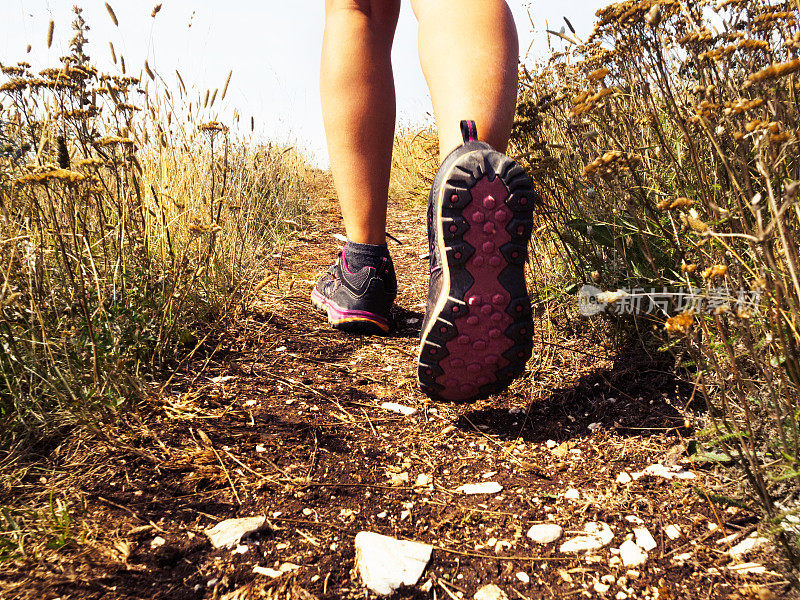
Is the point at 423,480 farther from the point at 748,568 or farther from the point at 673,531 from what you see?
the point at 748,568

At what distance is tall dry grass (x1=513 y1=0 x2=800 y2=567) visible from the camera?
97cm

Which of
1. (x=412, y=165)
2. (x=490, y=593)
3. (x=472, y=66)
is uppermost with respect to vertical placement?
(x=412, y=165)

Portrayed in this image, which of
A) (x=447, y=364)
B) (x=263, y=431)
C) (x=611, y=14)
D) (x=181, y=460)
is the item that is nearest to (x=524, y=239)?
(x=447, y=364)

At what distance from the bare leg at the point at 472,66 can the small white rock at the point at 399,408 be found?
0.74m

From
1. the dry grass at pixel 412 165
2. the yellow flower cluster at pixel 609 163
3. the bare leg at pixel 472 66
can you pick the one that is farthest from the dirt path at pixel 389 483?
the dry grass at pixel 412 165

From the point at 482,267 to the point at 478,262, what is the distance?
2cm

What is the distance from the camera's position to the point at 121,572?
1.01 metres

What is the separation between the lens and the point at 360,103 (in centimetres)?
202

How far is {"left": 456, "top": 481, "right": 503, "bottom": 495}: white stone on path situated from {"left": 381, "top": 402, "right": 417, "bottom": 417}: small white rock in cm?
37

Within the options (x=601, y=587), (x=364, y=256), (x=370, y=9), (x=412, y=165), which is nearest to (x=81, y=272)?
(x=364, y=256)

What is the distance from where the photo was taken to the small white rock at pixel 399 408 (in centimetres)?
169

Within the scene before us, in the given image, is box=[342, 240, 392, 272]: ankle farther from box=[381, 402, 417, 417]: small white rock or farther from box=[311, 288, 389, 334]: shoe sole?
box=[381, 402, 417, 417]: small white rock

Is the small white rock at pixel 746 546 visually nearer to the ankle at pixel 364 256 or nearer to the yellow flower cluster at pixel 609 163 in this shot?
the yellow flower cluster at pixel 609 163

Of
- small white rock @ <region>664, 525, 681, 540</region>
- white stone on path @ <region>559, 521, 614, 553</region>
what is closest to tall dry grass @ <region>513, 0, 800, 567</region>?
small white rock @ <region>664, 525, 681, 540</region>
